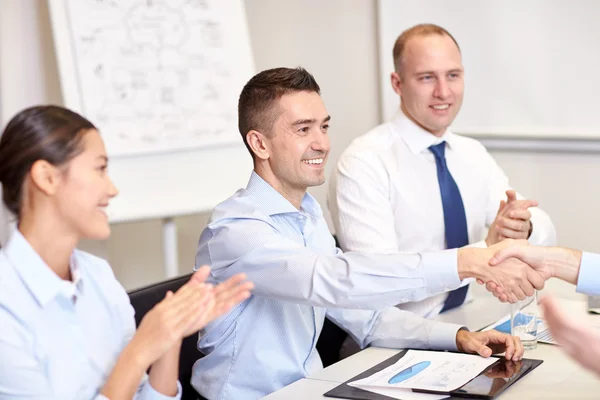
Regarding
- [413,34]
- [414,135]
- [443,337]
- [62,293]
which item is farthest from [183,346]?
[413,34]

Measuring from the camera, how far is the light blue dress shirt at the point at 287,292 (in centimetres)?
197

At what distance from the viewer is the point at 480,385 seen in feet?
5.97

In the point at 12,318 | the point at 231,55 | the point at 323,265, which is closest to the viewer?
the point at 12,318

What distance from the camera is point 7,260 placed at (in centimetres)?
154

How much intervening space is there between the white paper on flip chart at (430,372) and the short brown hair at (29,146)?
805 mm

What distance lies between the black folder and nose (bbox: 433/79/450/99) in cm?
126

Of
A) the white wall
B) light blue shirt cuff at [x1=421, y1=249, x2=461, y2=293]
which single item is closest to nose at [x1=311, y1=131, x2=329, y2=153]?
light blue shirt cuff at [x1=421, y1=249, x2=461, y2=293]

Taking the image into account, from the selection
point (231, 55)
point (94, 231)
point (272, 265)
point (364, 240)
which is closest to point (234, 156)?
point (231, 55)

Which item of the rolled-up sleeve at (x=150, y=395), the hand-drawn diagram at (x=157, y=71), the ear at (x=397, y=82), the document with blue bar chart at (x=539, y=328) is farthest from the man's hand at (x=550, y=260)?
the hand-drawn diagram at (x=157, y=71)

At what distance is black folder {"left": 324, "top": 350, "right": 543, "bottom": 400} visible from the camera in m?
1.77

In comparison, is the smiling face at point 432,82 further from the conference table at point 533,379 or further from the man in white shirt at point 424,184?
the conference table at point 533,379

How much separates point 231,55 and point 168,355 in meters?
2.28

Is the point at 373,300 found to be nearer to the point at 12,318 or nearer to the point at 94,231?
the point at 94,231

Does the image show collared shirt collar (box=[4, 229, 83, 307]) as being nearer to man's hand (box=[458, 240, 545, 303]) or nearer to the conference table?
the conference table
